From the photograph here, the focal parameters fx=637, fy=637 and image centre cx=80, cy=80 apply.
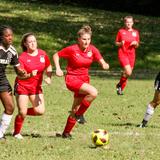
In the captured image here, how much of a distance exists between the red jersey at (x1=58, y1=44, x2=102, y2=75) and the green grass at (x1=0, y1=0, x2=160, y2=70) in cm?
1786

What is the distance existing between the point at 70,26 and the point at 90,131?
26.6 meters

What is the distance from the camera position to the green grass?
→ 32000 mm

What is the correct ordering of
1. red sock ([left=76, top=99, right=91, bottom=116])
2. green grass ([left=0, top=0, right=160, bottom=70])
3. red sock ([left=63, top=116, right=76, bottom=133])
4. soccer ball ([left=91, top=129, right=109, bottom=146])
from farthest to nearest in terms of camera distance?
green grass ([left=0, top=0, right=160, bottom=70]) → red sock ([left=76, top=99, right=91, bottom=116]) → red sock ([left=63, top=116, right=76, bottom=133]) → soccer ball ([left=91, top=129, right=109, bottom=146])

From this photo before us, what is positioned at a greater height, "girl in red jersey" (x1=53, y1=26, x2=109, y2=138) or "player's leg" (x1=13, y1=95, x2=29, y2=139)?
"girl in red jersey" (x1=53, y1=26, x2=109, y2=138)

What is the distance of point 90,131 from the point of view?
12.4 metres

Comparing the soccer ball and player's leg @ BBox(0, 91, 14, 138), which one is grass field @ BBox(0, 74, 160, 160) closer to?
the soccer ball

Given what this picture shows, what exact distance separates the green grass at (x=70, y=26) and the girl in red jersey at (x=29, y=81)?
60.0ft

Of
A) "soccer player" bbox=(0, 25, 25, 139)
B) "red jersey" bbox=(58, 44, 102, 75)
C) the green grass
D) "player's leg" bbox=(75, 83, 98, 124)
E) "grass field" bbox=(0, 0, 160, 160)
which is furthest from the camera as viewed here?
the green grass

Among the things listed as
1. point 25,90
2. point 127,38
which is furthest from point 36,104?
point 127,38

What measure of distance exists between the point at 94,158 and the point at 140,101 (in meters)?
8.73

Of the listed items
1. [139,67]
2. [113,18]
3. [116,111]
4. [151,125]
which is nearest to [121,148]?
[151,125]

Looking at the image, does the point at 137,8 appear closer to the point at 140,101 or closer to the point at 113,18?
the point at 113,18

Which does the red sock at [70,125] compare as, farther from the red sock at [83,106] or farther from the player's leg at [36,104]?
the player's leg at [36,104]

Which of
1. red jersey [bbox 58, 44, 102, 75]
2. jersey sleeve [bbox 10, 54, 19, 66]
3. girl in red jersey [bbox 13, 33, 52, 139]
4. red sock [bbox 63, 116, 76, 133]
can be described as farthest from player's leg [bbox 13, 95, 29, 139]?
red jersey [bbox 58, 44, 102, 75]
